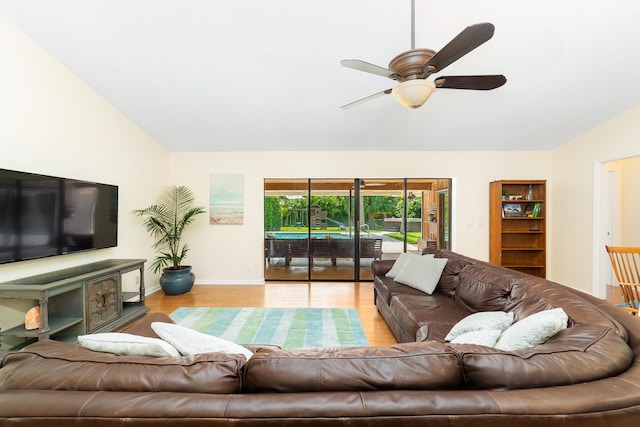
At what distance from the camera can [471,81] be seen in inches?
81.6

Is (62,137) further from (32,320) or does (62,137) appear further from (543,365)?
(543,365)

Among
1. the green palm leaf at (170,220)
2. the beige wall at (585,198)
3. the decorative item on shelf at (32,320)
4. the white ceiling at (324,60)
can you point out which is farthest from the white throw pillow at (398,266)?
the decorative item on shelf at (32,320)

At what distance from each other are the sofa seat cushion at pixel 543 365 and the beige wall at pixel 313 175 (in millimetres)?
4358

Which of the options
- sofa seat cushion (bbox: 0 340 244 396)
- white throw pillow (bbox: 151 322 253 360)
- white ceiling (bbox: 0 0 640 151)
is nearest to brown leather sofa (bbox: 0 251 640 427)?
sofa seat cushion (bbox: 0 340 244 396)

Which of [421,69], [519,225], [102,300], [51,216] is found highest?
[421,69]

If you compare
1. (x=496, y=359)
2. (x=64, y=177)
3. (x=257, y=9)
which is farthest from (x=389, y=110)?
(x=64, y=177)

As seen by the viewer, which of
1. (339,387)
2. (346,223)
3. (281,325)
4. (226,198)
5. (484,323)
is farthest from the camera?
(346,223)

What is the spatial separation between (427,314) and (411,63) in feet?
6.33

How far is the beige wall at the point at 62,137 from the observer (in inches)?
102

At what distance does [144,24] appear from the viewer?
2533 millimetres

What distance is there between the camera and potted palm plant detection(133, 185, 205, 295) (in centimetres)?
449

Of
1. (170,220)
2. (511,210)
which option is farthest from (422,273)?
(170,220)

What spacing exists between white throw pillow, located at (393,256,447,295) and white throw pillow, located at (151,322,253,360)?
232 cm

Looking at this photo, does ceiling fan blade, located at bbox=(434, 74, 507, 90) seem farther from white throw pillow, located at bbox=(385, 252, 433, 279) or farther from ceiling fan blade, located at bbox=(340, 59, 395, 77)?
white throw pillow, located at bbox=(385, 252, 433, 279)
